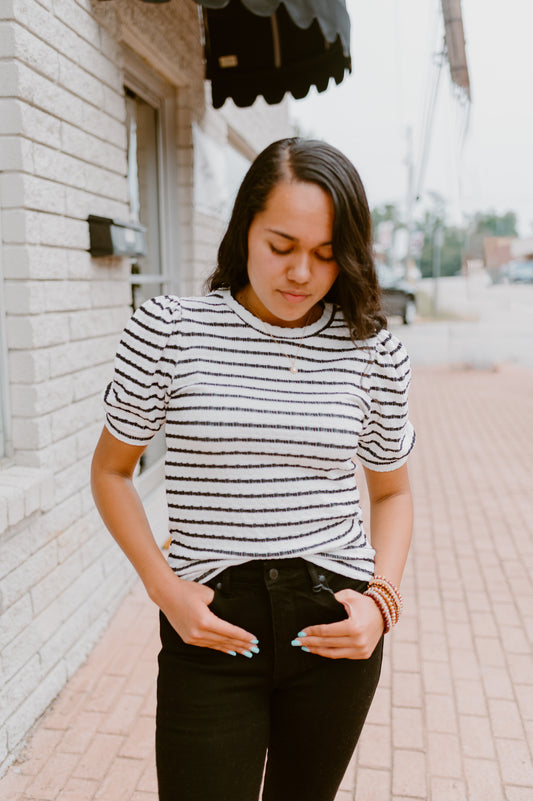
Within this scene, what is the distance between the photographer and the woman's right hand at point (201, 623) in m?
1.24

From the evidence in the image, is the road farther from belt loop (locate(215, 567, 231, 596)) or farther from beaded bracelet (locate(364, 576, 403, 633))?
belt loop (locate(215, 567, 231, 596))

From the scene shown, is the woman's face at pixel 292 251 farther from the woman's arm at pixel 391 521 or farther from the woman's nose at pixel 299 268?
the woman's arm at pixel 391 521

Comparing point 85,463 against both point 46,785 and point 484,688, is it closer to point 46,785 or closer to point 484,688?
point 46,785

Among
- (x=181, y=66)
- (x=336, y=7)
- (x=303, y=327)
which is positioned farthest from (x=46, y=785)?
(x=181, y=66)

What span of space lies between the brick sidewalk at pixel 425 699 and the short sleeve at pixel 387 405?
1620 mm

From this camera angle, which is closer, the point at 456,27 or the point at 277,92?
the point at 277,92

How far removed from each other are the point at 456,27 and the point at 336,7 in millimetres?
4312

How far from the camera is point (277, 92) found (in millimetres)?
4629

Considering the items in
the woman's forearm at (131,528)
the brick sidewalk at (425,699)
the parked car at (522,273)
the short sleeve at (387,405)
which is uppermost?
the parked car at (522,273)

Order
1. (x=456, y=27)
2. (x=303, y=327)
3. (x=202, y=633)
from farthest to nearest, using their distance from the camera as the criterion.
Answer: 1. (x=456, y=27)
2. (x=303, y=327)
3. (x=202, y=633)

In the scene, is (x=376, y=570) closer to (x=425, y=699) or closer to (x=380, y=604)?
(x=380, y=604)

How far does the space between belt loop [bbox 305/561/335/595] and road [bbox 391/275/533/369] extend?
12414mm

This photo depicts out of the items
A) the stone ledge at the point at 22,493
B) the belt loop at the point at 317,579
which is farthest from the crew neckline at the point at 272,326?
the stone ledge at the point at 22,493

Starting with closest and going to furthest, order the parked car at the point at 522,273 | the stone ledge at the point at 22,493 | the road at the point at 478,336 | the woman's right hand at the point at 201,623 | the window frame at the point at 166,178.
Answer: the woman's right hand at the point at 201,623, the stone ledge at the point at 22,493, the window frame at the point at 166,178, the road at the point at 478,336, the parked car at the point at 522,273
